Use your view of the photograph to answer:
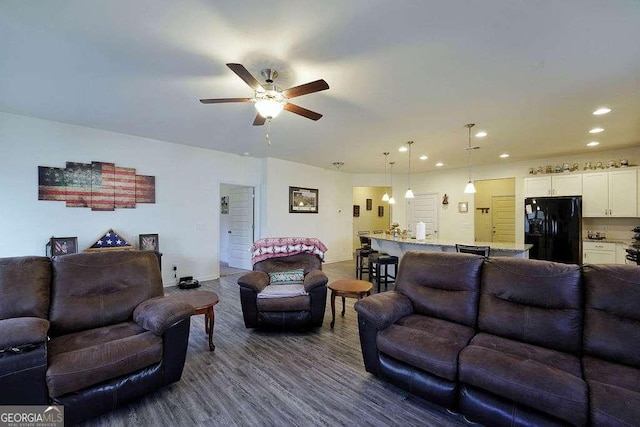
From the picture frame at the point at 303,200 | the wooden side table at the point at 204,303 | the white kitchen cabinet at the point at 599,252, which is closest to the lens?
the wooden side table at the point at 204,303

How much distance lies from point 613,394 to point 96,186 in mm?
6109

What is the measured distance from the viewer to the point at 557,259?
18.5 feet

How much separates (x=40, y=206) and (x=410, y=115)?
17.8 feet

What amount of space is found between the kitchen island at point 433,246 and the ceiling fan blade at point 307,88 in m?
3.35

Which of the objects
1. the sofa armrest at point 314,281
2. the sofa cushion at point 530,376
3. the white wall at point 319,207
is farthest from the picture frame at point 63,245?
the sofa cushion at point 530,376

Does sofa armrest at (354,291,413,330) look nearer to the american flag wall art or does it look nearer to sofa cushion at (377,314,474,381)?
sofa cushion at (377,314,474,381)

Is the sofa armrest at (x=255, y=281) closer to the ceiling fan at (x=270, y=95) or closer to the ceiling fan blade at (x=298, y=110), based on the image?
the ceiling fan at (x=270, y=95)

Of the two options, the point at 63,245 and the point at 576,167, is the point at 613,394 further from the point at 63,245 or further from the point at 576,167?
the point at 576,167

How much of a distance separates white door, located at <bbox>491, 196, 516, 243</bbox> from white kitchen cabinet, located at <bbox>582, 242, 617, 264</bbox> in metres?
2.36

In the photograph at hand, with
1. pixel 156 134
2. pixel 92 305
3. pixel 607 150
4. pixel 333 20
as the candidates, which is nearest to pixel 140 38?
pixel 333 20

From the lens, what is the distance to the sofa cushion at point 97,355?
168cm

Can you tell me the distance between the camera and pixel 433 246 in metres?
4.78

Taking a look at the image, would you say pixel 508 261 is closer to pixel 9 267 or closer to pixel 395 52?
pixel 395 52

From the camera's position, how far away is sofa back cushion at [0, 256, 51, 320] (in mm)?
1998
